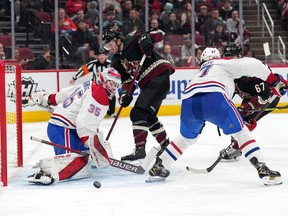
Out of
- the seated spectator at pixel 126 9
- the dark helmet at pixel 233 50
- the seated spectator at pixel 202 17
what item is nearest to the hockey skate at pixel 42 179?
the dark helmet at pixel 233 50

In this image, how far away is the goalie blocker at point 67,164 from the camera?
482 cm

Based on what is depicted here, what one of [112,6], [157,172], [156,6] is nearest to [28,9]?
[112,6]

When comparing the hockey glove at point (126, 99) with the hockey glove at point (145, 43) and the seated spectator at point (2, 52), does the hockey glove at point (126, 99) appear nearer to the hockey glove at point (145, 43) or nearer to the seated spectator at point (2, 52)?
the hockey glove at point (145, 43)

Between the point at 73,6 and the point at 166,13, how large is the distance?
138 centimetres

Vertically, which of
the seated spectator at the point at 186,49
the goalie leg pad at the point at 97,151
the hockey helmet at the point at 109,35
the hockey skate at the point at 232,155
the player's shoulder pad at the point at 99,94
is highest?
the hockey helmet at the point at 109,35

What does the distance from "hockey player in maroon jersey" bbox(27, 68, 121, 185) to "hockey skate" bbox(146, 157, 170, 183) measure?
30cm

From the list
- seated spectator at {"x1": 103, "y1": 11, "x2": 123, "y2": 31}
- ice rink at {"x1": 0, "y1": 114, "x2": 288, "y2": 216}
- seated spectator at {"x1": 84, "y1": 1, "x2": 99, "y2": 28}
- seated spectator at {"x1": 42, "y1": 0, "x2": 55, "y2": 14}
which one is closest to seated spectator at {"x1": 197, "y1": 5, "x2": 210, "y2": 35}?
seated spectator at {"x1": 103, "y1": 11, "x2": 123, "y2": 31}

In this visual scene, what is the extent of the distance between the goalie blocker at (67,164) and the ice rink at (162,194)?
2.1 inches

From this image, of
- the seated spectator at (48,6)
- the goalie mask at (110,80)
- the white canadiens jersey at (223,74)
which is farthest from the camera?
the seated spectator at (48,6)

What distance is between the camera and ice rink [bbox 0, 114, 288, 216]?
405 cm

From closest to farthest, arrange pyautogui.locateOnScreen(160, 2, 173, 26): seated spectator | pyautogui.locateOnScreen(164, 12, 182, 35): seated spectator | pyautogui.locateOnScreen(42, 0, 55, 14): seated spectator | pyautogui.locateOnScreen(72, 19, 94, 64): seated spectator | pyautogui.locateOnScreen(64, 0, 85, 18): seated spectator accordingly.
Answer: pyautogui.locateOnScreen(42, 0, 55, 14): seated spectator < pyautogui.locateOnScreen(72, 19, 94, 64): seated spectator < pyautogui.locateOnScreen(64, 0, 85, 18): seated spectator < pyautogui.locateOnScreen(164, 12, 182, 35): seated spectator < pyautogui.locateOnScreen(160, 2, 173, 26): seated spectator

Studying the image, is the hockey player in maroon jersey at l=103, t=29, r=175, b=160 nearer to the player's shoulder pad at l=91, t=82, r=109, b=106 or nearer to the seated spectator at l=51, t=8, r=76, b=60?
the player's shoulder pad at l=91, t=82, r=109, b=106

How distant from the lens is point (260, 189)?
4602mm

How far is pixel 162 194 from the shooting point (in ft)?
14.8
